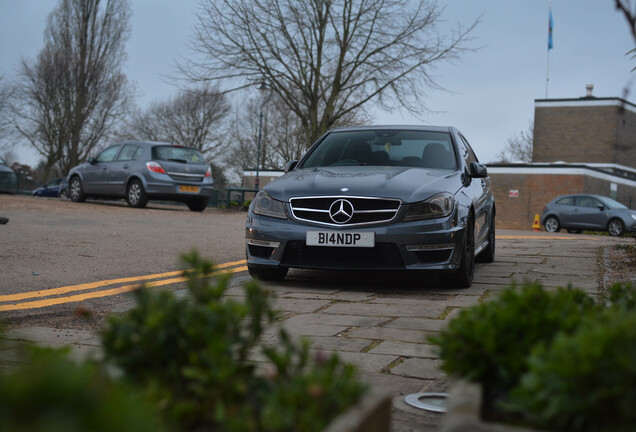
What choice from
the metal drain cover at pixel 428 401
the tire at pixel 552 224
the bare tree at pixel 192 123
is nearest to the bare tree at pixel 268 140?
the bare tree at pixel 192 123

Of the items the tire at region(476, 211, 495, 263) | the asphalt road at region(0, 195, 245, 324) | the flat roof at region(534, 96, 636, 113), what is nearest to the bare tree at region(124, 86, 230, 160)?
the flat roof at region(534, 96, 636, 113)

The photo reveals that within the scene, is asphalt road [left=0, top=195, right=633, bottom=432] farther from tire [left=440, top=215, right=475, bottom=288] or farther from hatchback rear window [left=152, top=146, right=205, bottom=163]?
hatchback rear window [left=152, top=146, right=205, bottom=163]

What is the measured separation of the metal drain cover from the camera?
2578 millimetres

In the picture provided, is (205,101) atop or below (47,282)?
atop

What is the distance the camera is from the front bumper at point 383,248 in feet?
18.7

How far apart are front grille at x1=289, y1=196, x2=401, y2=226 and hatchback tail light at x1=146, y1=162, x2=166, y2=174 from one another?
479 inches

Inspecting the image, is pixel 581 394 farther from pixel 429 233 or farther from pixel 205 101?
pixel 205 101

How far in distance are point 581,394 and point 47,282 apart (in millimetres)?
5510

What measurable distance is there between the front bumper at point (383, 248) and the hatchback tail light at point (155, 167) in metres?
12.0

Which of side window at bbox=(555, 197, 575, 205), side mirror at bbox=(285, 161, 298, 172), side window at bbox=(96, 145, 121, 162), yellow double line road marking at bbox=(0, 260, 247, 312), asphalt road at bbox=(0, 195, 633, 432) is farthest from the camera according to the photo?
side window at bbox=(555, 197, 575, 205)

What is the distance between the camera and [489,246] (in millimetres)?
8516

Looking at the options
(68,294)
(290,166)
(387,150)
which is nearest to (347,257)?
(387,150)

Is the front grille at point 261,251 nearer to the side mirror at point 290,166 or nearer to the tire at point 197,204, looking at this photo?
the side mirror at point 290,166

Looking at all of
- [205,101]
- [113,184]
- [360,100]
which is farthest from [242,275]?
[205,101]
